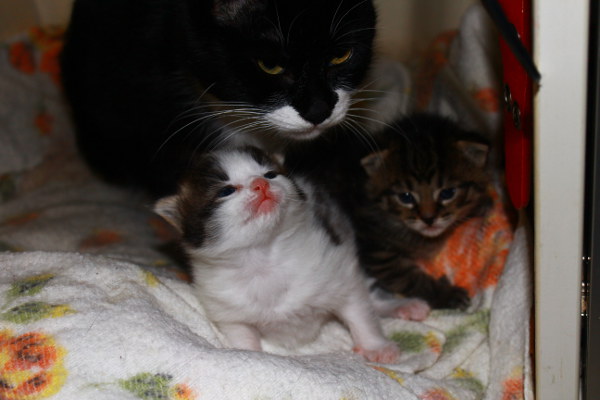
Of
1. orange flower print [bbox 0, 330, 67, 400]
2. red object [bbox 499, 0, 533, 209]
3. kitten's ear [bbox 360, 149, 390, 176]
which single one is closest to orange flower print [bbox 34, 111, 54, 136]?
kitten's ear [bbox 360, 149, 390, 176]

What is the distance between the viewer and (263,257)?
1.73 m

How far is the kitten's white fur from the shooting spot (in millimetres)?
1770

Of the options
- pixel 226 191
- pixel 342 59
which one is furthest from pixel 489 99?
pixel 226 191

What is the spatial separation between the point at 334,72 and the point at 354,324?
27.2 inches

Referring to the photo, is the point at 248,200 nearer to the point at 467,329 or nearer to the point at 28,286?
the point at 28,286

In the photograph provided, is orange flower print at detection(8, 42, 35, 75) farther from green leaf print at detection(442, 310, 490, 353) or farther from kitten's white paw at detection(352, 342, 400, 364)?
green leaf print at detection(442, 310, 490, 353)

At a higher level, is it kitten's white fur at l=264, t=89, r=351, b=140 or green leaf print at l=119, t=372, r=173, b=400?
kitten's white fur at l=264, t=89, r=351, b=140

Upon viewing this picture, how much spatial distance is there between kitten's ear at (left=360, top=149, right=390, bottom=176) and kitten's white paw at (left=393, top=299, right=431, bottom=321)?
0.45 metres

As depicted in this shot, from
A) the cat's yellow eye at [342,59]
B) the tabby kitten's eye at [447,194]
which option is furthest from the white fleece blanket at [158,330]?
the cat's yellow eye at [342,59]

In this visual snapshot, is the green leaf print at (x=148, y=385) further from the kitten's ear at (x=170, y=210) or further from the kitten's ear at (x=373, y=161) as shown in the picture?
the kitten's ear at (x=373, y=161)

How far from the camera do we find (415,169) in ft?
6.93

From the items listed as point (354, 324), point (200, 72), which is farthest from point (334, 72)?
point (354, 324)

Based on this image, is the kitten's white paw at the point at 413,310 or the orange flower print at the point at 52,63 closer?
the kitten's white paw at the point at 413,310

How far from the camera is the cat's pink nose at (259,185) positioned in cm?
157
